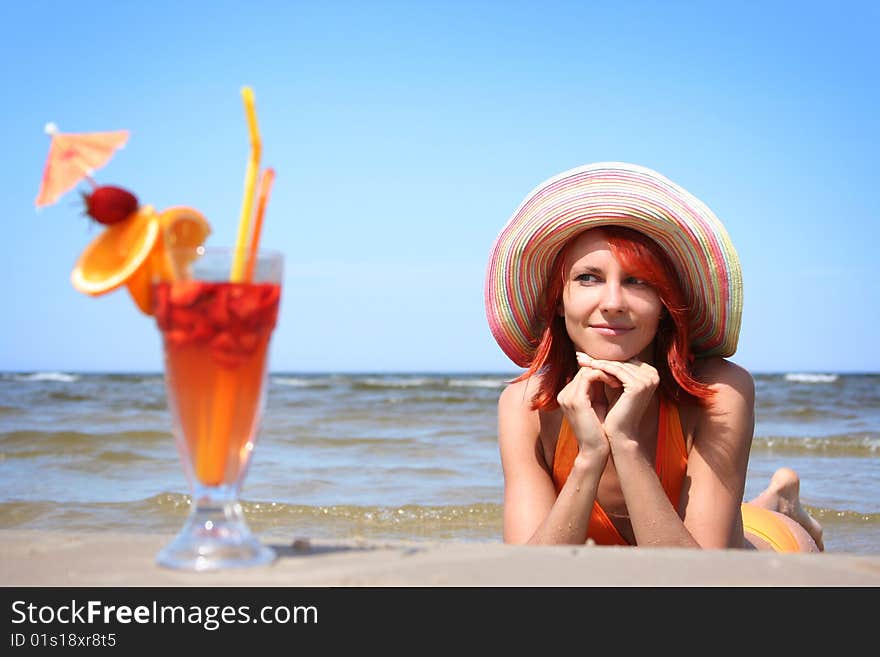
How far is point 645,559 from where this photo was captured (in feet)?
4.66

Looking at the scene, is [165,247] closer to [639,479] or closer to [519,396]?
[639,479]

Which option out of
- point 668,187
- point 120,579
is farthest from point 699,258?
point 120,579

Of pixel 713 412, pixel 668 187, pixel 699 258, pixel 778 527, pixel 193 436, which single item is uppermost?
pixel 668 187

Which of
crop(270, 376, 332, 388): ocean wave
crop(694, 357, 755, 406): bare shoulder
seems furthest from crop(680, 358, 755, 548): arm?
crop(270, 376, 332, 388): ocean wave

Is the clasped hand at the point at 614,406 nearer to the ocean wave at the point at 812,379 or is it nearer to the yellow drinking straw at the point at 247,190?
the yellow drinking straw at the point at 247,190

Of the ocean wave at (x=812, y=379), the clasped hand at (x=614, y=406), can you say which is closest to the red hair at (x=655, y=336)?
the clasped hand at (x=614, y=406)

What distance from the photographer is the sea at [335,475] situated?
485 cm

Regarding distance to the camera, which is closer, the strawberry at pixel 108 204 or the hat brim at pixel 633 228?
the strawberry at pixel 108 204

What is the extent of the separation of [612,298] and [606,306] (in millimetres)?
30

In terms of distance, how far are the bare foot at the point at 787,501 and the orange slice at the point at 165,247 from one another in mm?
3793

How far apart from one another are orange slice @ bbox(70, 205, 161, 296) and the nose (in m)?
1.67

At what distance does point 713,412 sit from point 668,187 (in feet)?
2.53

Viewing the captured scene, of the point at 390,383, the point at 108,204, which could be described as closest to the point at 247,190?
the point at 108,204
